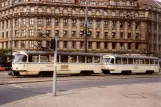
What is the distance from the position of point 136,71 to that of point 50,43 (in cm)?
2642

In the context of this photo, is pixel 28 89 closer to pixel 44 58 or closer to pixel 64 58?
pixel 44 58

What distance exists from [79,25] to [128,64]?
3635 centimetres

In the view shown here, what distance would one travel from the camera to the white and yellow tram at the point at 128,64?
3703 centimetres

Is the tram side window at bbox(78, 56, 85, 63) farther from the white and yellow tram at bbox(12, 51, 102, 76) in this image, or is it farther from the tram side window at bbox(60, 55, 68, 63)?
the tram side window at bbox(60, 55, 68, 63)

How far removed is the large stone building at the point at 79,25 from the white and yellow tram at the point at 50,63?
1429 inches

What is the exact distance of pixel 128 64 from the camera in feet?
126

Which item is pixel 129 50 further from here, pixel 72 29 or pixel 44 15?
pixel 44 15

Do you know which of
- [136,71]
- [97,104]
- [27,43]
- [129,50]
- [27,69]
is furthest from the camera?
[129,50]

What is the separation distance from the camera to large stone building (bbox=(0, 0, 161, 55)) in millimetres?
70750

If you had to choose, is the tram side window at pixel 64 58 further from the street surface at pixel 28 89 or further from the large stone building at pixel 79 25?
the large stone building at pixel 79 25

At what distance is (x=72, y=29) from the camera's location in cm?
7281

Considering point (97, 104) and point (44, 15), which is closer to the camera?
point (97, 104)

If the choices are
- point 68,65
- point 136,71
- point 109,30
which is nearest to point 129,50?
point 109,30

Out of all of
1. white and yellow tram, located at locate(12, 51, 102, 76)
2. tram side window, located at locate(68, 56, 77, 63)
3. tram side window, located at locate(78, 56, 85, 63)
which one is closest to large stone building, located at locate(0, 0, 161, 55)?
white and yellow tram, located at locate(12, 51, 102, 76)
